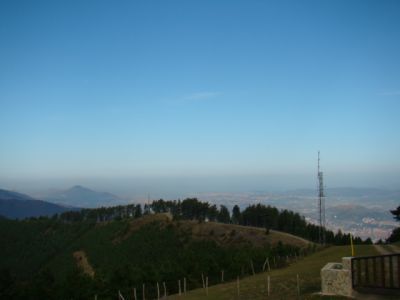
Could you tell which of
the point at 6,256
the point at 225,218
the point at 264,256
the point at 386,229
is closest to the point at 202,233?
the point at 225,218

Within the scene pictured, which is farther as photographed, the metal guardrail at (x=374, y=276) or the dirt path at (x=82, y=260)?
the dirt path at (x=82, y=260)

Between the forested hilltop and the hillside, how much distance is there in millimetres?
144

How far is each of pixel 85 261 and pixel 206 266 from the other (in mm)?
75134

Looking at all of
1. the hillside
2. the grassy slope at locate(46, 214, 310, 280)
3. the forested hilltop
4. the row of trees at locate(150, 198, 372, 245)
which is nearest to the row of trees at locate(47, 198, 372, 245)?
the row of trees at locate(150, 198, 372, 245)

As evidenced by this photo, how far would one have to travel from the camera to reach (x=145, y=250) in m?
116

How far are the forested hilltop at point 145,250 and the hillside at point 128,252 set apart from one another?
0.47 feet

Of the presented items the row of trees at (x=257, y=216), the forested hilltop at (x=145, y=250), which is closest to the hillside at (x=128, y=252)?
the forested hilltop at (x=145, y=250)

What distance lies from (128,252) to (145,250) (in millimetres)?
5365

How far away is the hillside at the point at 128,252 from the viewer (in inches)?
2336

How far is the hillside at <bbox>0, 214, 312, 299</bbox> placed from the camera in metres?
59.3

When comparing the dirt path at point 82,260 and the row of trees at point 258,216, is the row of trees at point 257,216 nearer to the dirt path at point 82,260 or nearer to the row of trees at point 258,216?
the row of trees at point 258,216

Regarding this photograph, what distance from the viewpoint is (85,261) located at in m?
126

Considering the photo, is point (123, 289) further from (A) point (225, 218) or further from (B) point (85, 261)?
(A) point (225, 218)

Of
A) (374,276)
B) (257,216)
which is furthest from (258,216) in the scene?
(374,276)
